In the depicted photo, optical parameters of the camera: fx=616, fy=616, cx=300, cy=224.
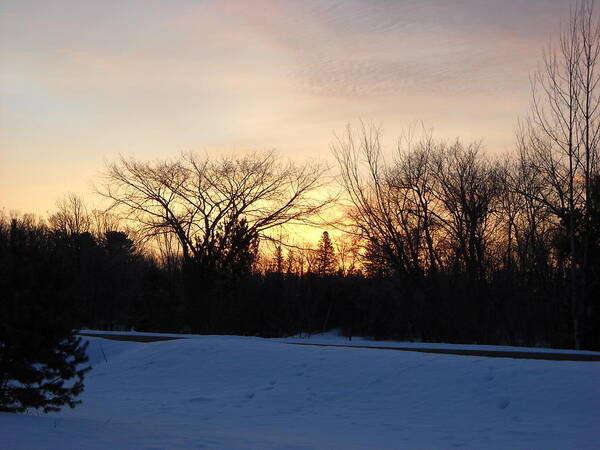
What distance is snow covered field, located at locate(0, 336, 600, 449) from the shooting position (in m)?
9.09

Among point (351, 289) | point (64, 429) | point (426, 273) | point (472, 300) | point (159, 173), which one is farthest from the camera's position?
point (351, 289)

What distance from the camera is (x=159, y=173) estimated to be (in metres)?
33.8

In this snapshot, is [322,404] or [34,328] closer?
[34,328]

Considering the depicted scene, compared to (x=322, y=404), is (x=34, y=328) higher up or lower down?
higher up

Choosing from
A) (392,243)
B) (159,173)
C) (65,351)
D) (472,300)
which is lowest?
(65,351)

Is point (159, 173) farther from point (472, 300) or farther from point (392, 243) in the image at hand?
point (472, 300)

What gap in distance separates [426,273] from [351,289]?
16.5 m

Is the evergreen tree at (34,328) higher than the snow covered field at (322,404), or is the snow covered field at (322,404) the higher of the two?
the evergreen tree at (34,328)

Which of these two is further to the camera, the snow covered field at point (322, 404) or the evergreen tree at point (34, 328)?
the evergreen tree at point (34, 328)

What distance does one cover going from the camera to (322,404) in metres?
13.0

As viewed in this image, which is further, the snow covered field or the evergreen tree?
the evergreen tree

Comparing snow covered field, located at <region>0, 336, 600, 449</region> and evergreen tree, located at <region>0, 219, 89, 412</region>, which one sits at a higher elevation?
evergreen tree, located at <region>0, 219, 89, 412</region>

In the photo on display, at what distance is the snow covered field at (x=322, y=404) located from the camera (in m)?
9.09

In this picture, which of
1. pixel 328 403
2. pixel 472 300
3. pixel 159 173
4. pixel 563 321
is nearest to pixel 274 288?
pixel 159 173
